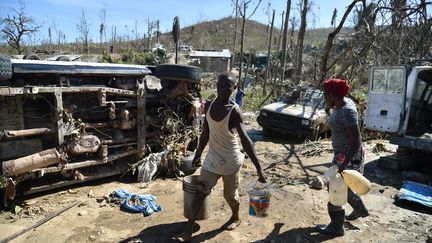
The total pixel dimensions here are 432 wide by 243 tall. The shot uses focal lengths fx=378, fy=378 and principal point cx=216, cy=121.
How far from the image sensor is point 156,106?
7.47 meters

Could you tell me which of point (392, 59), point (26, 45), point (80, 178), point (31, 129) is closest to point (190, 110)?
point (80, 178)

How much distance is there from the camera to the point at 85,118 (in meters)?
6.41

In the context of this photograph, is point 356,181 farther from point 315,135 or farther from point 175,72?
point 315,135

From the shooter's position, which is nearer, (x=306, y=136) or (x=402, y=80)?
(x=402, y=80)

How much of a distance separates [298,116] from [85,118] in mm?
6179

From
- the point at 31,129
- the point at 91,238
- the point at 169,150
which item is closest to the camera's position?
the point at 91,238

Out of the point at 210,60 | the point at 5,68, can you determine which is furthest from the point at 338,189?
the point at 210,60

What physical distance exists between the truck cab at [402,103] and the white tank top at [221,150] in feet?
15.6

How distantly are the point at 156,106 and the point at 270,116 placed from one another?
4.57 metres

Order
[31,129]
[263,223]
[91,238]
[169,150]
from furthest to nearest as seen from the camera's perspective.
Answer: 1. [169,150]
2. [31,129]
3. [263,223]
4. [91,238]

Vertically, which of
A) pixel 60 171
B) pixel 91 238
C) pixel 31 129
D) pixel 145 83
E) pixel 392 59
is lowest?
pixel 91 238

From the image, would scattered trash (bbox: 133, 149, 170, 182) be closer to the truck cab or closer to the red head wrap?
the red head wrap

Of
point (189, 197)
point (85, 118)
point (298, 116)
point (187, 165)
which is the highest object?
point (85, 118)

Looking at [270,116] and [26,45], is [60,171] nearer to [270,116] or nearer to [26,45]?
[270,116]
